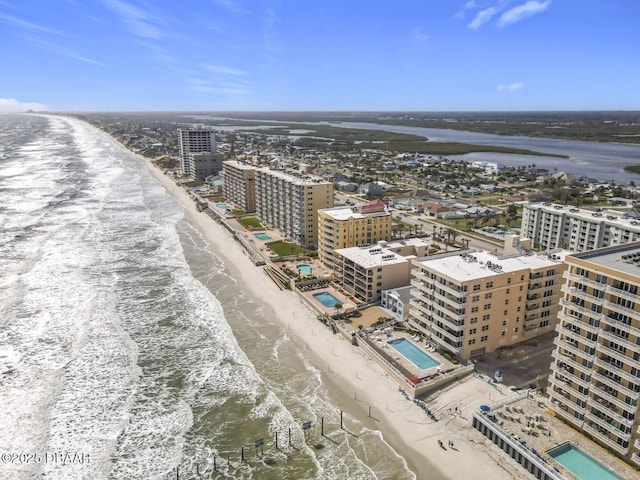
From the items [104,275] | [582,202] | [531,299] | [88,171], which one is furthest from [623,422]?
[88,171]

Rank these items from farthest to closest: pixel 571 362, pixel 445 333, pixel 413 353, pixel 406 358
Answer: pixel 413 353
pixel 406 358
pixel 445 333
pixel 571 362

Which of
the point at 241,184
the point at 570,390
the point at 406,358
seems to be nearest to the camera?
the point at 570,390

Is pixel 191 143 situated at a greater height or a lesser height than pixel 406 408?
greater

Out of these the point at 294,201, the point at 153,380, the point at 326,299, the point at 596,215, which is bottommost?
the point at 153,380

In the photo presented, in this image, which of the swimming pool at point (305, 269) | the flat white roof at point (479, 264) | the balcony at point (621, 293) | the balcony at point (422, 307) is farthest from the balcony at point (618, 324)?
the swimming pool at point (305, 269)

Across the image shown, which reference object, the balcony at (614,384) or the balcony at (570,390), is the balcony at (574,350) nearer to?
the balcony at (614,384)

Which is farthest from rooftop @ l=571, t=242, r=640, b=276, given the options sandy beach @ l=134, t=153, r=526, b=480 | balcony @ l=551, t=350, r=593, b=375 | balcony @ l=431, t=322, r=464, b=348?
balcony @ l=431, t=322, r=464, b=348

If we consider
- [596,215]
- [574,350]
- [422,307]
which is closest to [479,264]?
[422,307]

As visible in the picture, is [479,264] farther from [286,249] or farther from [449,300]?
[286,249]
